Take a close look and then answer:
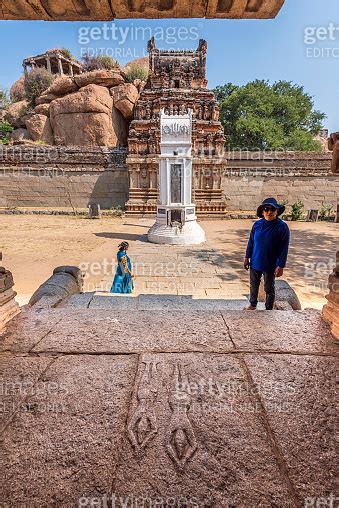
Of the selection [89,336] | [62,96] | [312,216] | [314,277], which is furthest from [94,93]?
[89,336]

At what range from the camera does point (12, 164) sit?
18906 mm

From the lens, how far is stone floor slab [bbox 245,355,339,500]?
3.54 feet

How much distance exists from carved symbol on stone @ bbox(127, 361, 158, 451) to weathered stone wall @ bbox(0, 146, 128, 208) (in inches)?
715

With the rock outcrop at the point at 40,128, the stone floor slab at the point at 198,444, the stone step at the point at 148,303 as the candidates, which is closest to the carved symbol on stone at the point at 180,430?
the stone floor slab at the point at 198,444

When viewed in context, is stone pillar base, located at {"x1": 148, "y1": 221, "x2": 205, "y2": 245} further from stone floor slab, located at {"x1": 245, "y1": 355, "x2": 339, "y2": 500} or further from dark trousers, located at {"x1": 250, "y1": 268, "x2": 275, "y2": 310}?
stone floor slab, located at {"x1": 245, "y1": 355, "x2": 339, "y2": 500}

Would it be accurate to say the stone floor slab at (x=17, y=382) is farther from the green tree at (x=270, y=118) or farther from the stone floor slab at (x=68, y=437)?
the green tree at (x=270, y=118)

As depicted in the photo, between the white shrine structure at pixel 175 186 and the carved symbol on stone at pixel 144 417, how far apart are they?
821 cm

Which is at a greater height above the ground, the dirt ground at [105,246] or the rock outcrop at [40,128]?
the rock outcrop at [40,128]

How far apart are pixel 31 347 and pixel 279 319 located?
1.95m

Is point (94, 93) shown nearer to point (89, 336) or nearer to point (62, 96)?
point (62, 96)

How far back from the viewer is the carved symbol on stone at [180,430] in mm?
1165
